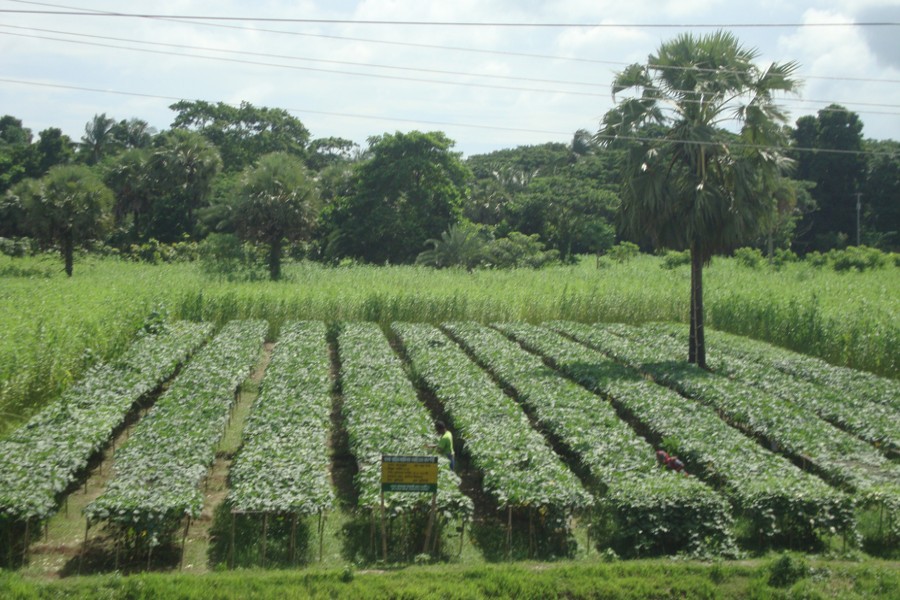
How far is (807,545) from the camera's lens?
10.4 m

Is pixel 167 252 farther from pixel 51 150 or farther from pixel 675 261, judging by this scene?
pixel 675 261

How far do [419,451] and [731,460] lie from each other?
472 centimetres

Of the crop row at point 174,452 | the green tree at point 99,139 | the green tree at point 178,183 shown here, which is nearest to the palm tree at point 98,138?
the green tree at point 99,139

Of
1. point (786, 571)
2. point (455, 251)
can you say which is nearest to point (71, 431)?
point (786, 571)

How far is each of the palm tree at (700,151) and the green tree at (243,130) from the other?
41516 millimetres

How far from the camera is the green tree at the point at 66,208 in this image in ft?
113

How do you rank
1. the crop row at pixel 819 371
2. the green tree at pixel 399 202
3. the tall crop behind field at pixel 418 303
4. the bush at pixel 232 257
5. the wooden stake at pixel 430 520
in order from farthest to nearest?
1. the green tree at pixel 399 202
2. the bush at pixel 232 257
3. the tall crop behind field at pixel 418 303
4. the crop row at pixel 819 371
5. the wooden stake at pixel 430 520

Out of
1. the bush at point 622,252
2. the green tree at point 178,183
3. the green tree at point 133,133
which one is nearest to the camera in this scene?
the bush at point 622,252

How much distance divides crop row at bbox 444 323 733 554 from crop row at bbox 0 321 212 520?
7.29 meters

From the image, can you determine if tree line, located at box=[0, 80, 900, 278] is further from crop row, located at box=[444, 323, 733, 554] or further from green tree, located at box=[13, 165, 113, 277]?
crop row, located at box=[444, 323, 733, 554]

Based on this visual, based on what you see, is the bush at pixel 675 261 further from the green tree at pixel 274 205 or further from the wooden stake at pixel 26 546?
the wooden stake at pixel 26 546

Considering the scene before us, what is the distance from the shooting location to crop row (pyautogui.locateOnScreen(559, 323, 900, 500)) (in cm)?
1173

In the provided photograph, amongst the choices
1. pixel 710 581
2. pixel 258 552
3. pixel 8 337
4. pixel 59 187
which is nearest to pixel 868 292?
pixel 710 581

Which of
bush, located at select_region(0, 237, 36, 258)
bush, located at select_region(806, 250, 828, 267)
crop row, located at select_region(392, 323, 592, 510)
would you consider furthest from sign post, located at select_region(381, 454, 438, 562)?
bush, located at select_region(0, 237, 36, 258)
